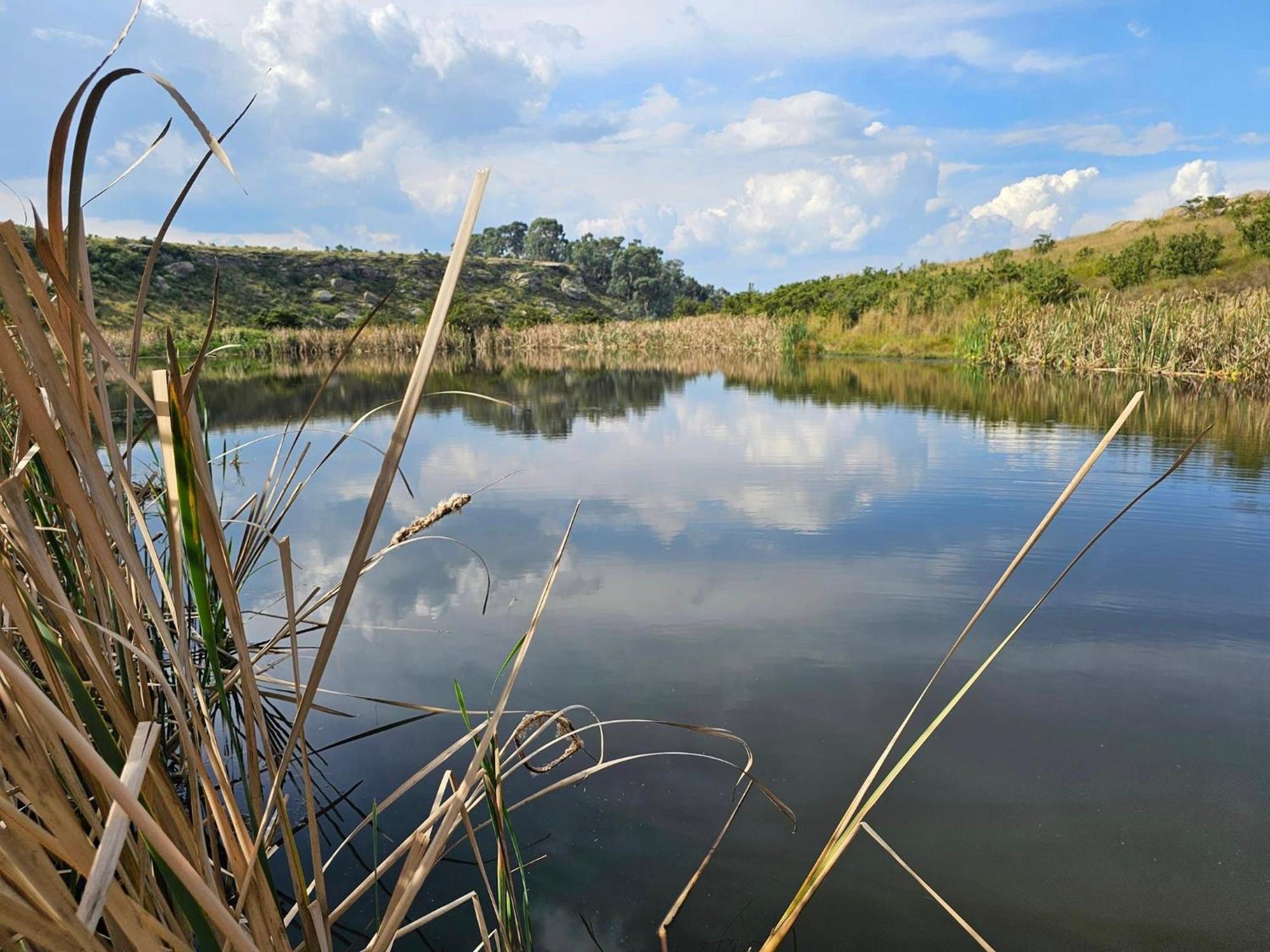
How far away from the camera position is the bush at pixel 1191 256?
20750mm

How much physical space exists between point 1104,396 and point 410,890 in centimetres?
1005

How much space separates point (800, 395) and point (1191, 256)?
16.7 metres

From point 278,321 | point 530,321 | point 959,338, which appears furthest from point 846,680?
point 278,321

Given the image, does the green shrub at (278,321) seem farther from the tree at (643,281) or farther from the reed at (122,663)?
the tree at (643,281)

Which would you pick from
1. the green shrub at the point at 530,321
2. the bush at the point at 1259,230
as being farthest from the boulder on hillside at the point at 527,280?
the bush at the point at 1259,230

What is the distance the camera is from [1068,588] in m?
3.11

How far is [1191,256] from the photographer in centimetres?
2086

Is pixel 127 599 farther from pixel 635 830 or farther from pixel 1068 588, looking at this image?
pixel 1068 588

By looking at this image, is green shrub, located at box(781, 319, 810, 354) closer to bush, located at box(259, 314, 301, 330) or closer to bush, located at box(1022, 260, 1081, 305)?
bush, located at box(1022, 260, 1081, 305)

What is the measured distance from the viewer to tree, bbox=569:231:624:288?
6588 centimetres

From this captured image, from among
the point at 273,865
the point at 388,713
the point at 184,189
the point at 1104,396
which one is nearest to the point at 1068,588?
the point at 388,713

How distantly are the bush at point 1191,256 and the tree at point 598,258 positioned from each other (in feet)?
156

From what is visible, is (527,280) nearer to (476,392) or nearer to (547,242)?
(547,242)

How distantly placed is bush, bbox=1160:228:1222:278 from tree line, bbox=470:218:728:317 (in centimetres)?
3750
